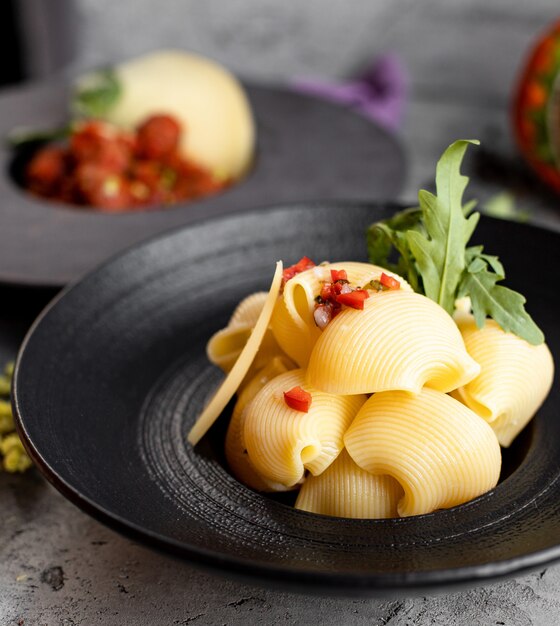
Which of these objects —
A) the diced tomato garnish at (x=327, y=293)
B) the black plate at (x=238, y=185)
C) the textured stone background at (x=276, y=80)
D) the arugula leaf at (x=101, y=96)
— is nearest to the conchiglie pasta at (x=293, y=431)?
the diced tomato garnish at (x=327, y=293)

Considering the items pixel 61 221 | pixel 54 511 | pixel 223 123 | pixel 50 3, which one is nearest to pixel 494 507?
pixel 54 511

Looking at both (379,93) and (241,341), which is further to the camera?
(379,93)

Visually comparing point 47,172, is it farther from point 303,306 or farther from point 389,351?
point 389,351

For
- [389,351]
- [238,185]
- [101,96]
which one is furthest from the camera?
Result: [101,96]

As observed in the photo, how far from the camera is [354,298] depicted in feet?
4.57

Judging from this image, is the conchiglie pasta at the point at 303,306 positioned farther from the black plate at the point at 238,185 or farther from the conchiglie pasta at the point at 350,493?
the black plate at the point at 238,185

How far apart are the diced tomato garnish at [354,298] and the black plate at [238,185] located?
0.93 metres

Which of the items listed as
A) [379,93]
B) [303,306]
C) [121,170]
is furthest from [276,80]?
[303,306]

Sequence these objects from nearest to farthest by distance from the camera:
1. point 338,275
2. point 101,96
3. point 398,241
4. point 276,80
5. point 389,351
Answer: point 389,351, point 338,275, point 398,241, point 101,96, point 276,80

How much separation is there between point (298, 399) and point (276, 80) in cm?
341

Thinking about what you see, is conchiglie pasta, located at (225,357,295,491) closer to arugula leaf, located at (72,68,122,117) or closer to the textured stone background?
the textured stone background

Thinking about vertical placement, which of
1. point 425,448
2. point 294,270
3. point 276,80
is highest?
point 294,270

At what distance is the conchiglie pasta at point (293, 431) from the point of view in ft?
4.45

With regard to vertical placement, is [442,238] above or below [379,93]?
above
